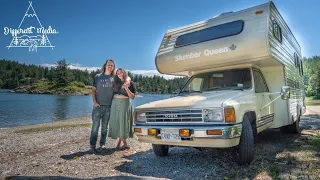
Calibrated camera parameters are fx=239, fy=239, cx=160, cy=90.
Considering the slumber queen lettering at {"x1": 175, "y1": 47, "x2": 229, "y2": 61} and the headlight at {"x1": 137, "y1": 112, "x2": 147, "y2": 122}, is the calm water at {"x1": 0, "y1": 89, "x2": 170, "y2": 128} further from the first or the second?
the headlight at {"x1": 137, "y1": 112, "x2": 147, "y2": 122}

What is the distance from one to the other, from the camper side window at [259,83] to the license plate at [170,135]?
7.53ft

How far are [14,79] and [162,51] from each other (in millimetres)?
183206

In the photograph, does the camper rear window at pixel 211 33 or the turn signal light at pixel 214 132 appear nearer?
the turn signal light at pixel 214 132

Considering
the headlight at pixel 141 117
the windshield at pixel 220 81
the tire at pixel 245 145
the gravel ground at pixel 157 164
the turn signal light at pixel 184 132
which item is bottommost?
the gravel ground at pixel 157 164

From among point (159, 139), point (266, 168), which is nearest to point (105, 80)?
point (159, 139)

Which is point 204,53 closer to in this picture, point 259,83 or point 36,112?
point 259,83

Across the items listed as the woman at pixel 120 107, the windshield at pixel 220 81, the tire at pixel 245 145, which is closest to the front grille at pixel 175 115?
the tire at pixel 245 145

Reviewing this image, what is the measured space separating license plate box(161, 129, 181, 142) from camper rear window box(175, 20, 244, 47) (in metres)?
2.68

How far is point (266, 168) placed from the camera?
4.60 metres

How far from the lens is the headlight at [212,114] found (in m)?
4.24

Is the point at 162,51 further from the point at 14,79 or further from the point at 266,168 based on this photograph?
the point at 14,79

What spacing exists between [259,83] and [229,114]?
7.33 ft

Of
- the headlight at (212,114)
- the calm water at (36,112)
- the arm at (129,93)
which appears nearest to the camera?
the headlight at (212,114)

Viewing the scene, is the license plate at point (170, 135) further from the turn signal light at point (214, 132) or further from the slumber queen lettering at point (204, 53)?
the slumber queen lettering at point (204, 53)
